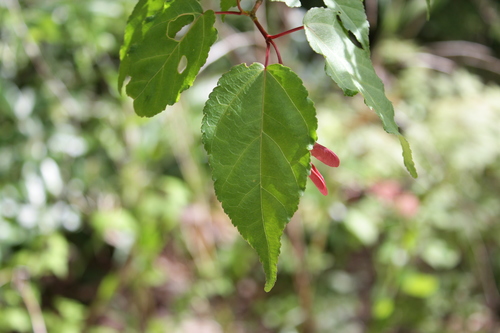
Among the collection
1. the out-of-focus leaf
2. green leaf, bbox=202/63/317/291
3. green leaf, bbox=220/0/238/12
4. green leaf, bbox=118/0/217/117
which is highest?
green leaf, bbox=220/0/238/12

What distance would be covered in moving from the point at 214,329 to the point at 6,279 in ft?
3.24

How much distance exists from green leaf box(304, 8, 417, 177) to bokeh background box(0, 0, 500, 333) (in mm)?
1271

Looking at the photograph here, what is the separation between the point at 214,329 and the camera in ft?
8.00

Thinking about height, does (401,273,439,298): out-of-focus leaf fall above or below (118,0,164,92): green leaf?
below

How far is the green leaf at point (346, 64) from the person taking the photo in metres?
0.39

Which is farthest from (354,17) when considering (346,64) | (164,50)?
(164,50)

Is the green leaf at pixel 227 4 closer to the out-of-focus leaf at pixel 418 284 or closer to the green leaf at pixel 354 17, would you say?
the green leaf at pixel 354 17

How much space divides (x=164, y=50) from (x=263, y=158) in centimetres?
13

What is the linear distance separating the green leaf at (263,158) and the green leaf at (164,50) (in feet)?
0.16

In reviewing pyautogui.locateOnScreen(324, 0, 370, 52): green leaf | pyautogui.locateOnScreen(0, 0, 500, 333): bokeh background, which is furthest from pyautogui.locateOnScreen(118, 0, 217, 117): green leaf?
pyautogui.locateOnScreen(0, 0, 500, 333): bokeh background

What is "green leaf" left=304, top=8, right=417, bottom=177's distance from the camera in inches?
15.2

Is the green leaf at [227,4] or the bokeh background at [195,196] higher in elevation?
the green leaf at [227,4]

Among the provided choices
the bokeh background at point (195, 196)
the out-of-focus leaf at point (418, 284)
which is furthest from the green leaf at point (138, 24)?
the out-of-focus leaf at point (418, 284)

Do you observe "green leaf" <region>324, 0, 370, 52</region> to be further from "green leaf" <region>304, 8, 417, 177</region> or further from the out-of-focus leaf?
the out-of-focus leaf
